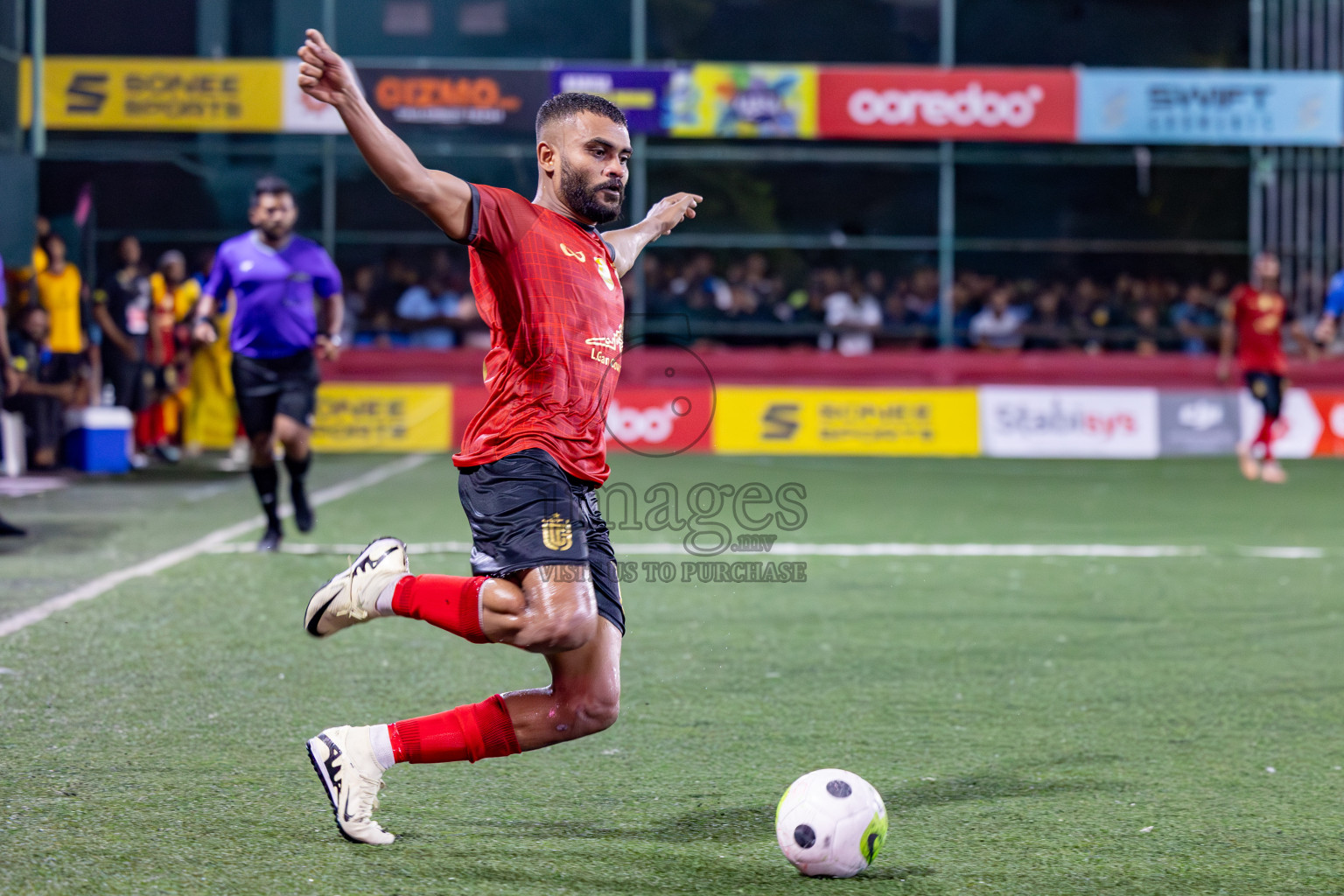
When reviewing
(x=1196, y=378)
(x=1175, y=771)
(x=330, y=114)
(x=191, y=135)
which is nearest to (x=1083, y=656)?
(x=1175, y=771)

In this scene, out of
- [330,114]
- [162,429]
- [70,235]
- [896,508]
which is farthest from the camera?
[70,235]

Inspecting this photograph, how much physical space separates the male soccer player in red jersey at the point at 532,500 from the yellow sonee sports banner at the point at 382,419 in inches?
568

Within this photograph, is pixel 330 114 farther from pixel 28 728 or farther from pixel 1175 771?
pixel 1175 771

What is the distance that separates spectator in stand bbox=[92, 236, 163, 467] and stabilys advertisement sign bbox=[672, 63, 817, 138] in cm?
757

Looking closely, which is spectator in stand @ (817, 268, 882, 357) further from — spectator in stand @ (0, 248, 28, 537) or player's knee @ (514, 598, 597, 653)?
player's knee @ (514, 598, 597, 653)

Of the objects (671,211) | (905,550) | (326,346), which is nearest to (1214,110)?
(905,550)

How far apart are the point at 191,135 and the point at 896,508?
16.5 meters

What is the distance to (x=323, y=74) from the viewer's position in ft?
11.1

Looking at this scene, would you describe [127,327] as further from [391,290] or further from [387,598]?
[387,598]

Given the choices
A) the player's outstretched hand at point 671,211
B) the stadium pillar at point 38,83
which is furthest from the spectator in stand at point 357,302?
the player's outstretched hand at point 671,211

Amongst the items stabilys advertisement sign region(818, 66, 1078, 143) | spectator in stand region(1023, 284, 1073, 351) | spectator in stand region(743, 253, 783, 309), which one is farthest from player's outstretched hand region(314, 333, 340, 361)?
spectator in stand region(1023, 284, 1073, 351)

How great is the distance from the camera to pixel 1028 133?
66.6 feet

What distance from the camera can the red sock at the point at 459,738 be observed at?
3.82m

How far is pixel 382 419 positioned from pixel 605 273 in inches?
575
